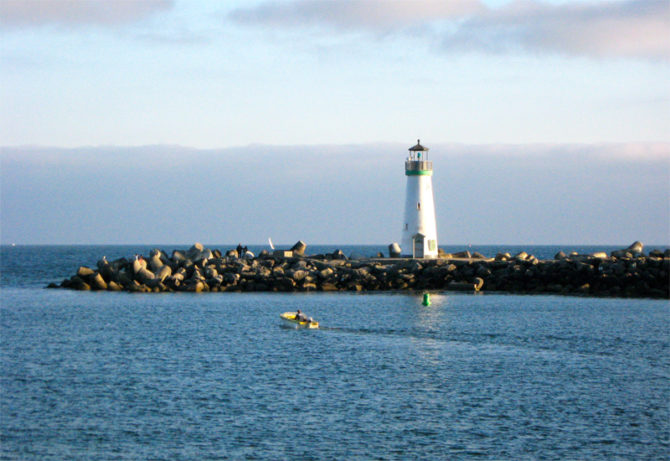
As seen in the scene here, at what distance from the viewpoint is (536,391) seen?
2756cm

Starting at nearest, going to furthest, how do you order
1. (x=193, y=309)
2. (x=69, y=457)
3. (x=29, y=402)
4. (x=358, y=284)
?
(x=69, y=457) < (x=29, y=402) < (x=193, y=309) < (x=358, y=284)

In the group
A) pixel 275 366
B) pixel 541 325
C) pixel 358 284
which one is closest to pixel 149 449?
pixel 275 366

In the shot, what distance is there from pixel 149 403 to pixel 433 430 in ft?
27.9

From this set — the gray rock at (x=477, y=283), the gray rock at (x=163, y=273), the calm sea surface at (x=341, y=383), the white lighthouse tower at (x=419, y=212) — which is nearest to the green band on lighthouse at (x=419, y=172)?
the white lighthouse tower at (x=419, y=212)

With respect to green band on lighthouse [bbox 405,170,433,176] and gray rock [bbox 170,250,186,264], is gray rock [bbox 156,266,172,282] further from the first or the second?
green band on lighthouse [bbox 405,170,433,176]

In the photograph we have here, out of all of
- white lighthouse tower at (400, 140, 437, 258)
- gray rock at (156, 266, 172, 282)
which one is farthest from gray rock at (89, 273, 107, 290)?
white lighthouse tower at (400, 140, 437, 258)

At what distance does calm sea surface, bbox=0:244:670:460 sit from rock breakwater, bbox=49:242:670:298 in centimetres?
684

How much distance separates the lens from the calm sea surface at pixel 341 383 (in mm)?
21609

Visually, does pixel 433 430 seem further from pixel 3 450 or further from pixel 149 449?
pixel 3 450

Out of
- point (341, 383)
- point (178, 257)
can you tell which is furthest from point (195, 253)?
point (341, 383)

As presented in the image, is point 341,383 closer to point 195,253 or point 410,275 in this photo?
point 410,275

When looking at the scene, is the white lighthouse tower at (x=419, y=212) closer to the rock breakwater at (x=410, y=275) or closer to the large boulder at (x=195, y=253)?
the rock breakwater at (x=410, y=275)

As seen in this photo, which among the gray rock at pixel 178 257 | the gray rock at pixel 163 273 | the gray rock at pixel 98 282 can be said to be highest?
the gray rock at pixel 178 257

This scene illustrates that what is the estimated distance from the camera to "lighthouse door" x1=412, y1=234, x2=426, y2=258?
63.0 meters
